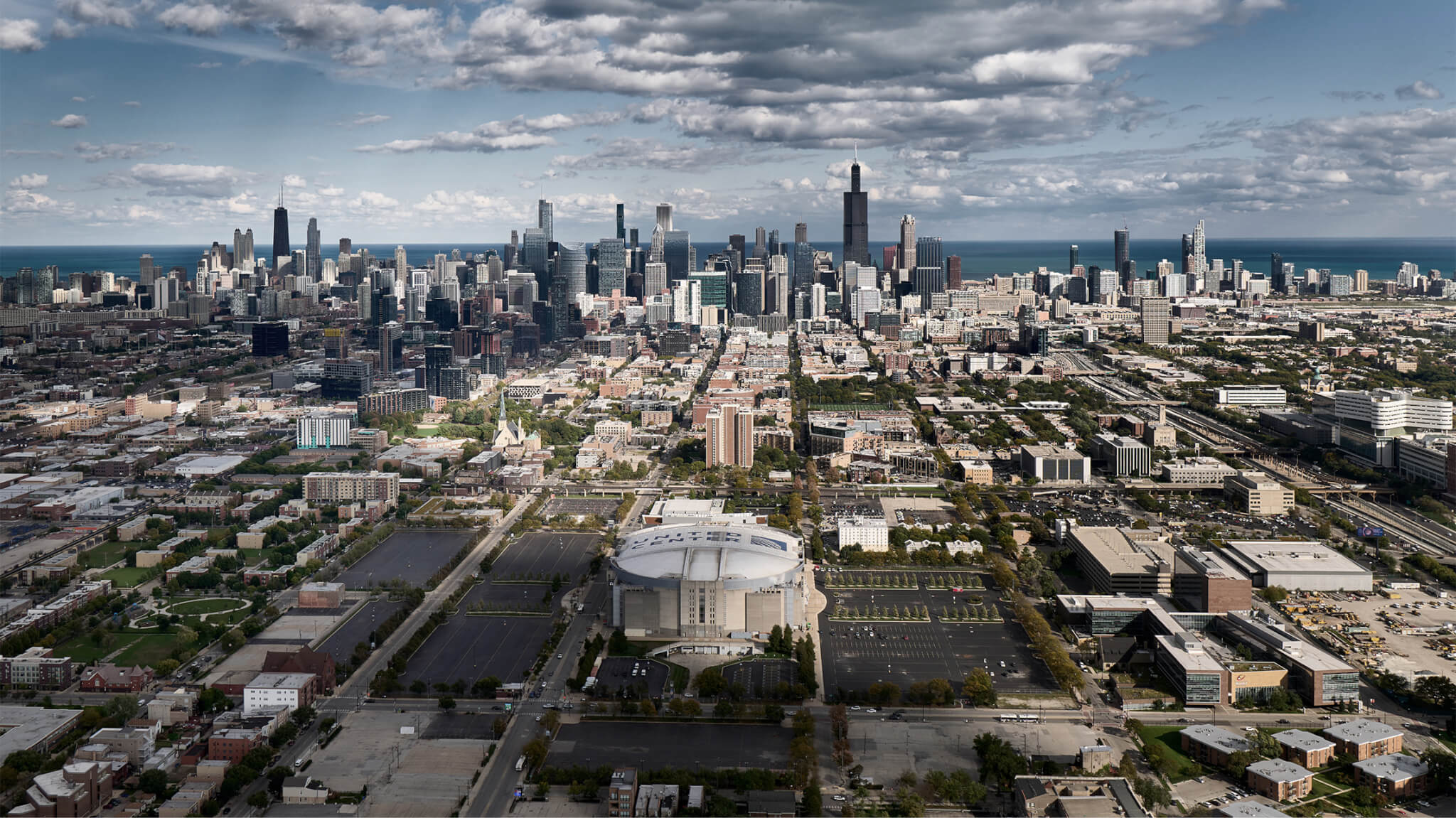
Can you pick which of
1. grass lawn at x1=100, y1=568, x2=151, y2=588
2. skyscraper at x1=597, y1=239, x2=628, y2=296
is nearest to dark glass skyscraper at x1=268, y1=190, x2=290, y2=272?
skyscraper at x1=597, y1=239, x2=628, y2=296

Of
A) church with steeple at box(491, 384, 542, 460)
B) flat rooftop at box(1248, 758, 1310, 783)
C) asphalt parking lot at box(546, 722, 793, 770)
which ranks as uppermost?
church with steeple at box(491, 384, 542, 460)

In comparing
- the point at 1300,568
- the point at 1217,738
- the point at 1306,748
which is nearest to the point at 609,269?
the point at 1300,568

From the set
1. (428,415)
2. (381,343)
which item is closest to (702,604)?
(428,415)

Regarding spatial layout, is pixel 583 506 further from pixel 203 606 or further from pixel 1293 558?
pixel 1293 558

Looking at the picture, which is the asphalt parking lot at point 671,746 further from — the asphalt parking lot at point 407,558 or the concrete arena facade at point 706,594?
the asphalt parking lot at point 407,558

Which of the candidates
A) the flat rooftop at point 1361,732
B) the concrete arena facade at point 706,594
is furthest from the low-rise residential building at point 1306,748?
the concrete arena facade at point 706,594

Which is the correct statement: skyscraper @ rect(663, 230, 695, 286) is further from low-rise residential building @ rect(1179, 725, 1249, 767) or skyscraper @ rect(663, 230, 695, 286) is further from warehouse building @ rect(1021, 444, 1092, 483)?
low-rise residential building @ rect(1179, 725, 1249, 767)
